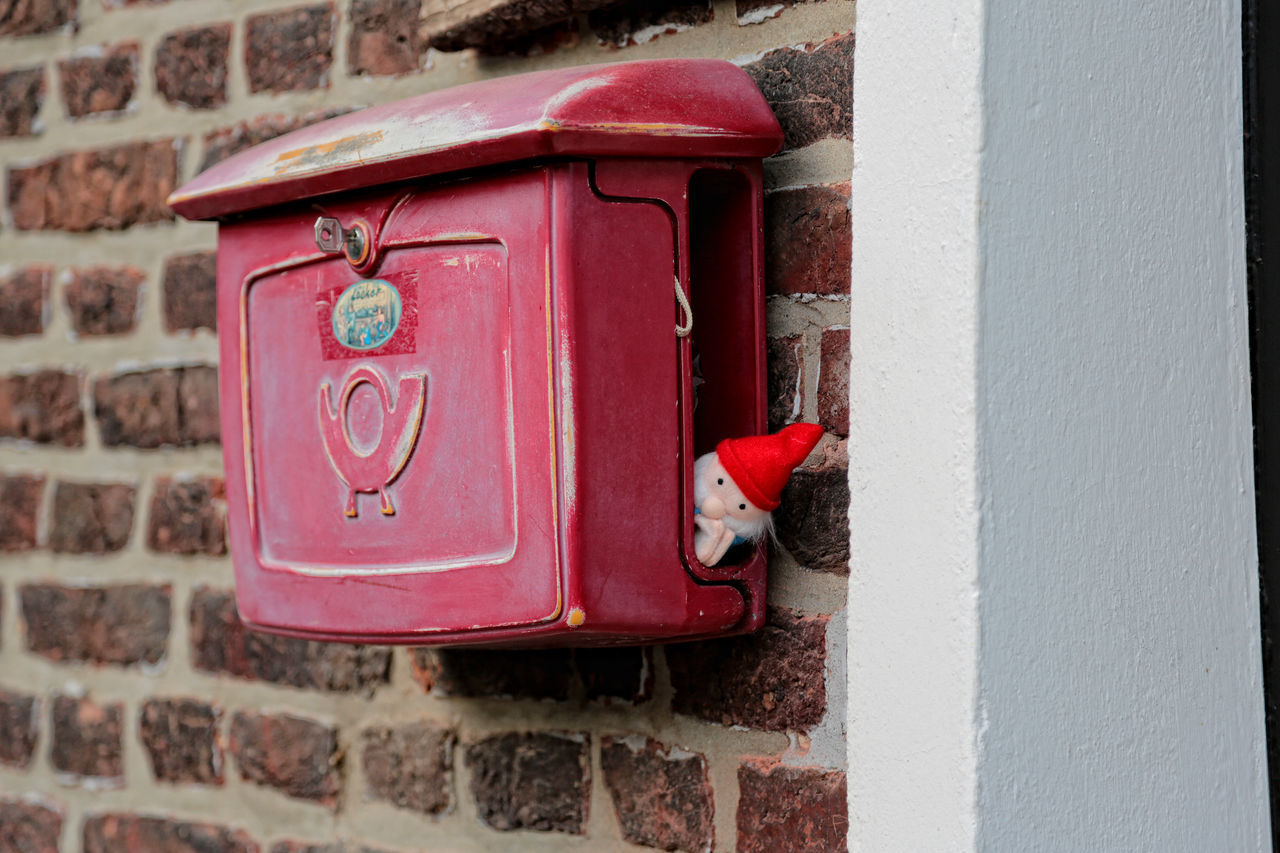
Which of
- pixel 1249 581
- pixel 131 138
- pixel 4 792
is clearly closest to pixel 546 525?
pixel 1249 581

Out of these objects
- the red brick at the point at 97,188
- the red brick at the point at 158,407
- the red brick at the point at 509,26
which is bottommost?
the red brick at the point at 158,407

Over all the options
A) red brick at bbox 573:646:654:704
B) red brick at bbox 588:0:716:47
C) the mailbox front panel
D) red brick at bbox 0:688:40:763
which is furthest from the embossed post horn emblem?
red brick at bbox 0:688:40:763

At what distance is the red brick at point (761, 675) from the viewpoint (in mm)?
1006

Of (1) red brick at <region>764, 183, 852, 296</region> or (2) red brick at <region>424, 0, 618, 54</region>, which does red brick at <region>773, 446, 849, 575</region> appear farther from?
(2) red brick at <region>424, 0, 618, 54</region>

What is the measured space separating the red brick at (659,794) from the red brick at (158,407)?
57 cm

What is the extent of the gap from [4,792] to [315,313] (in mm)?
864

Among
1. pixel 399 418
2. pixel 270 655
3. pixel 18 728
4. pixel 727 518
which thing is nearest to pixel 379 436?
pixel 399 418

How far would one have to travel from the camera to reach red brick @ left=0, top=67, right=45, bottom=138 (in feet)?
5.12

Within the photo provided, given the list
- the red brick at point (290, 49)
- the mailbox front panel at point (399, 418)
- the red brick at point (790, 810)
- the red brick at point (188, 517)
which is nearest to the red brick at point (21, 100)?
the red brick at point (290, 49)

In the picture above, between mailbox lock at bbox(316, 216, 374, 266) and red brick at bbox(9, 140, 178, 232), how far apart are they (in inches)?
20.5

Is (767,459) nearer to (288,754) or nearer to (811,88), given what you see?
(811,88)

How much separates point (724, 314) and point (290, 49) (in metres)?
0.62

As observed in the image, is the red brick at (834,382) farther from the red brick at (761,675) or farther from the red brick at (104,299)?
the red brick at (104,299)

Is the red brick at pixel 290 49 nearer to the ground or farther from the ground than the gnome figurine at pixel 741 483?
farther from the ground
